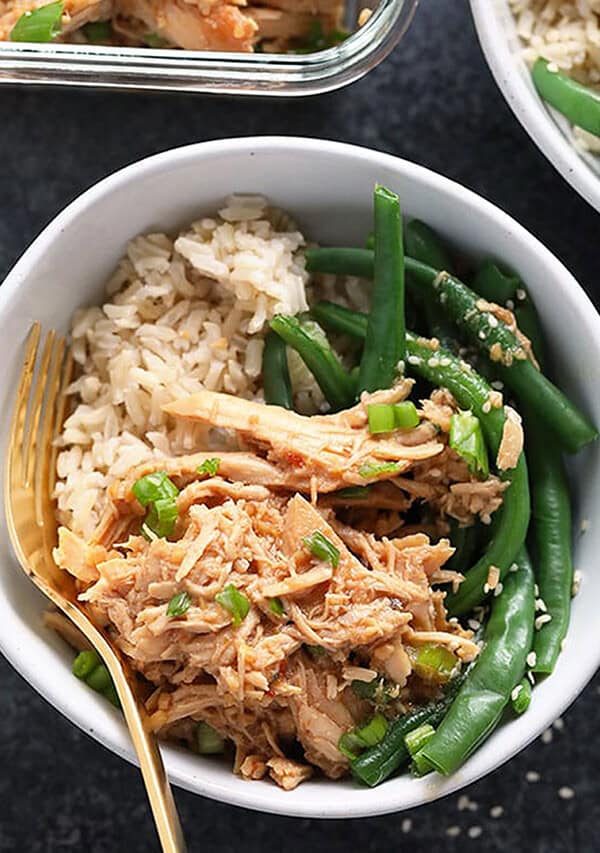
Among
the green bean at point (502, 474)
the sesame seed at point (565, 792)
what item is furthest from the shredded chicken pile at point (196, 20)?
the sesame seed at point (565, 792)

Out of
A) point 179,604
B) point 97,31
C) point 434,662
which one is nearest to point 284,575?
point 179,604

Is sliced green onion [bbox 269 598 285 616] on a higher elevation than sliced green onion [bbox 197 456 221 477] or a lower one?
lower

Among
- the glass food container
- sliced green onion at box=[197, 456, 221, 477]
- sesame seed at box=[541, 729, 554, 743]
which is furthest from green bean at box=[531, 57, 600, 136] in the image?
sesame seed at box=[541, 729, 554, 743]

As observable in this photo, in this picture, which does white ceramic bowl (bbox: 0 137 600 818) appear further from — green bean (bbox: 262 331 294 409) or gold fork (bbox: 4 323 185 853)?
green bean (bbox: 262 331 294 409)

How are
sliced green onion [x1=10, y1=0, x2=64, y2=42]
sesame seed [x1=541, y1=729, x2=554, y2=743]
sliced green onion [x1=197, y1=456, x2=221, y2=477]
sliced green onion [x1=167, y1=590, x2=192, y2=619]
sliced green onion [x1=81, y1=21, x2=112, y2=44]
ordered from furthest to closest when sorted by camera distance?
sesame seed [x1=541, y1=729, x2=554, y2=743] → sliced green onion [x1=81, y1=21, x2=112, y2=44] → sliced green onion [x1=10, y1=0, x2=64, y2=42] → sliced green onion [x1=197, y1=456, x2=221, y2=477] → sliced green onion [x1=167, y1=590, x2=192, y2=619]

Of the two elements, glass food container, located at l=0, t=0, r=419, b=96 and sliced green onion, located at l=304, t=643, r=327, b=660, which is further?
glass food container, located at l=0, t=0, r=419, b=96

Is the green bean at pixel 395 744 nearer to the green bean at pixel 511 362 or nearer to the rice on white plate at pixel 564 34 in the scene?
the green bean at pixel 511 362

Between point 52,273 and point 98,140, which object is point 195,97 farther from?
point 52,273

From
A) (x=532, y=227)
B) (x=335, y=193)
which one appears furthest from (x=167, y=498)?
(x=532, y=227)

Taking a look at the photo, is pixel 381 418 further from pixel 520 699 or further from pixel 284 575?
pixel 520 699
